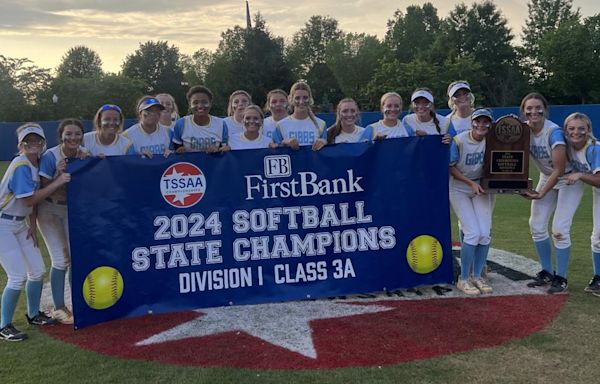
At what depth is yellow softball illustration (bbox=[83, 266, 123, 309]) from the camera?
4871mm

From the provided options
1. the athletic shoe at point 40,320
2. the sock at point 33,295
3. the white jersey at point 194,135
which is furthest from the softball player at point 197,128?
the athletic shoe at point 40,320

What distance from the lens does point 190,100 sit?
565 centimetres

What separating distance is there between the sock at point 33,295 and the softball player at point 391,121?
3.56 metres

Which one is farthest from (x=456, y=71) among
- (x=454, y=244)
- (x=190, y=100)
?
(x=190, y=100)

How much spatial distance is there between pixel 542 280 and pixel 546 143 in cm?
145

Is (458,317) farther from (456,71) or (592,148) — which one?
(456,71)

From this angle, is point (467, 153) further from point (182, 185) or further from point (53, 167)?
point (53, 167)

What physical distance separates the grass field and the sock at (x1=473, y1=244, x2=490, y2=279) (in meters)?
1.07

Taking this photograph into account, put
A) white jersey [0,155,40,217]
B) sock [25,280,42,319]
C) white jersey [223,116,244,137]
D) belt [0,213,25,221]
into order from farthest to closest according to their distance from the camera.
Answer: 1. white jersey [223,116,244,137]
2. sock [25,280,42,319]
3. belt [0,213,25,221]
4. white jersey [0,155,40,217]

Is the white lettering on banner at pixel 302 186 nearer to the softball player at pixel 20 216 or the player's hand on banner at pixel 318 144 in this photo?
the player's hand on banner at pixel 318 144

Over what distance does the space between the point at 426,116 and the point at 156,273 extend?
10.7 feet

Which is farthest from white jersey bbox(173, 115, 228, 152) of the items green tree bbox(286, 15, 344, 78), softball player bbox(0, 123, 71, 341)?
green tree bbox(286, 15, 344, 78)

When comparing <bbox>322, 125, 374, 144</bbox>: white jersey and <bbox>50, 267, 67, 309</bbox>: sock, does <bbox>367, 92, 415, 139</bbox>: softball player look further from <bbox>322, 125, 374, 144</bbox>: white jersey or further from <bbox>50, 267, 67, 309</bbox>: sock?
<bbox>50, 267, 67, 309</bbox>: sock

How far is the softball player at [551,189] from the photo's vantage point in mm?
5344
